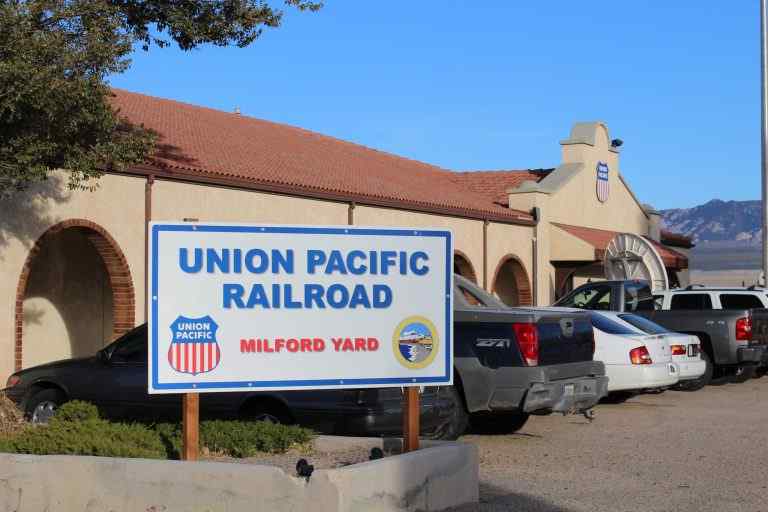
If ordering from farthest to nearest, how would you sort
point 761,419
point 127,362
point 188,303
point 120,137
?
point 761,419, point 120,137, point 127,362, point 188,303

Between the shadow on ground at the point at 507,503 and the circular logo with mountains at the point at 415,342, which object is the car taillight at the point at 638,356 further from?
the circular logo with mountains at the point at 415,342

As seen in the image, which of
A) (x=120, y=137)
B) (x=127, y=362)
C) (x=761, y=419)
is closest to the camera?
(x=127, y=362)

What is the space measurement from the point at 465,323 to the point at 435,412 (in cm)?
136

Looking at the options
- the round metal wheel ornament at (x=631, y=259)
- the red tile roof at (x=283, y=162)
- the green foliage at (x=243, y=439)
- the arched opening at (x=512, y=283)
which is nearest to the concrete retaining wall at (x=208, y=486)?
the green foliage at (x=243, y=439)

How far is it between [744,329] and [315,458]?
13.8 meters

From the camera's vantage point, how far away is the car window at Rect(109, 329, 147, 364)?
12.1 meters

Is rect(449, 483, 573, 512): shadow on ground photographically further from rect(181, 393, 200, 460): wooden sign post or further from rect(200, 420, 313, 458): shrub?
rect(181, 393, 200, 460): wooden sign post

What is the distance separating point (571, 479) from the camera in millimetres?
10312

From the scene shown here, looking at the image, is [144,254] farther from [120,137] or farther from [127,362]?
[127,362]

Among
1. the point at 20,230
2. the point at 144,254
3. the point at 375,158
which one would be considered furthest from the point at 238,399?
the point at 375,158

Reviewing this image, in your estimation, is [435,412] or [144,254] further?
[144,254]

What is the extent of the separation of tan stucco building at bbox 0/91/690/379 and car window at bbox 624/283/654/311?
5404mm

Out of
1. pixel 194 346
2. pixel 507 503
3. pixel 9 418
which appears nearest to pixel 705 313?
pixel 507 503

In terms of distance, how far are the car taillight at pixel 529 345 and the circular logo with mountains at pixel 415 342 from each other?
124 inches
